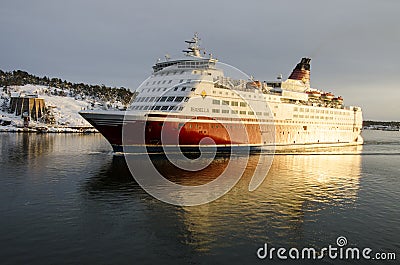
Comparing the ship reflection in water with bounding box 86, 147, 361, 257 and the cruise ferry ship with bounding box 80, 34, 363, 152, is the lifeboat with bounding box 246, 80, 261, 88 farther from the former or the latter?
the ship reflection in water with bounding box 86, 147, 361, 257

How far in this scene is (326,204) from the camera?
1894 centimetres

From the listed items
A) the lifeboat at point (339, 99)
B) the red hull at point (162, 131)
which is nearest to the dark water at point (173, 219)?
the red hull at point (162, 131)

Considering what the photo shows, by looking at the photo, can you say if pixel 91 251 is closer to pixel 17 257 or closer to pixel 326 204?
pixel 17 257

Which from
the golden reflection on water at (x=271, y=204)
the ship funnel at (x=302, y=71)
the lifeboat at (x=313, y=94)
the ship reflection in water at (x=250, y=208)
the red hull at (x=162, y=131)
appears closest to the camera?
the ship reflection in water at (x=250, y=208)

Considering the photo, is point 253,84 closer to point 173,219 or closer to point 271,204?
point 271,204

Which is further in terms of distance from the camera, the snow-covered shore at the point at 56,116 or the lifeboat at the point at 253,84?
the snow-covered shore at the point at 56,116

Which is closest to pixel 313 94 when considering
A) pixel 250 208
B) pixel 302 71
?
pixel 302 71

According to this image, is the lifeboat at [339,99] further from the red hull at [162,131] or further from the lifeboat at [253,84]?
the red hull at [162,131]

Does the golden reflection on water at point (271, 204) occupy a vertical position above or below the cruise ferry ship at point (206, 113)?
below

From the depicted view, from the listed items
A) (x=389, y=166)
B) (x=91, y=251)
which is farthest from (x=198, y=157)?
(x=91, y=251)

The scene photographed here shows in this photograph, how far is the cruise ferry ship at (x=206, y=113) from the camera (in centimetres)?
3119

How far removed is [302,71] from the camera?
188 ft

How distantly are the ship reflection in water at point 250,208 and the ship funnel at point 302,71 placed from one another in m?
29.8

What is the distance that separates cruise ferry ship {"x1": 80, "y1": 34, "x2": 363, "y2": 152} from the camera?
3119 cm
